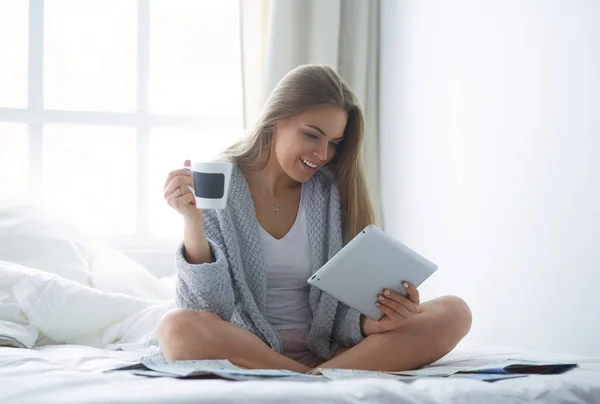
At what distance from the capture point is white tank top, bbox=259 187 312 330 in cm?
178

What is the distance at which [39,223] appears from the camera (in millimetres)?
2410

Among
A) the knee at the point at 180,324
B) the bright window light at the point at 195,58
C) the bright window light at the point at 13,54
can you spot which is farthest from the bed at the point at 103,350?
the bright window light at the point at 195,58

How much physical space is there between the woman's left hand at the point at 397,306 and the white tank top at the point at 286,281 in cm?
32

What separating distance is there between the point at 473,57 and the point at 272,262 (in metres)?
0.98

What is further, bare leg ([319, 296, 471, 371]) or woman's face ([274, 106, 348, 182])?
woman's face ([274, 106, 348, 182])

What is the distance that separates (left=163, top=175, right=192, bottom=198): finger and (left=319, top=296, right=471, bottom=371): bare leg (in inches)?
17.7

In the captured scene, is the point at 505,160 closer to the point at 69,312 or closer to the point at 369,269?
the point at 369,269

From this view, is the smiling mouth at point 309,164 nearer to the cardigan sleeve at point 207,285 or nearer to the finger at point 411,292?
the cardigan sleeve at point 207,285

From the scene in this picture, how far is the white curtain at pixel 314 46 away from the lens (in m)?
2.97

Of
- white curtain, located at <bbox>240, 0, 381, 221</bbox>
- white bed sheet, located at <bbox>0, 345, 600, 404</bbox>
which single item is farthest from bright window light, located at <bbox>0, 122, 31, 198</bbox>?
white bed sheet, located at <bbox>0, 345, 600, 404</bbox>

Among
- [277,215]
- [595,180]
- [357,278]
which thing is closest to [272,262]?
[277,215]

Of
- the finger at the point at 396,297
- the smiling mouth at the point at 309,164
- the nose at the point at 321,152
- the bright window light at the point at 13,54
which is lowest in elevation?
the finger at the point at 396,297

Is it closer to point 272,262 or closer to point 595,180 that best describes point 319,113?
Result: point 272,262

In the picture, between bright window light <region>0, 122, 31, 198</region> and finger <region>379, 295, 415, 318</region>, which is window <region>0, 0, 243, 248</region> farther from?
finger <region>379, 295, 415, 318</region>
